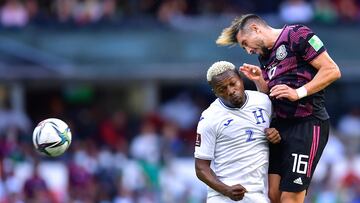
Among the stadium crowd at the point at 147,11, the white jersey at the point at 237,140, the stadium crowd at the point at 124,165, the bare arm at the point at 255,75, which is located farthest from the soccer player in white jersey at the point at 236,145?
the stadium crowd at the point at 147,11

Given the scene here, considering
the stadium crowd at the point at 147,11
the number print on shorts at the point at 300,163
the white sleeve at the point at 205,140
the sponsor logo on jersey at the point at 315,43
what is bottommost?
the number print on shorts at the point at 300,163

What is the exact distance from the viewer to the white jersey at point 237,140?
11508mm

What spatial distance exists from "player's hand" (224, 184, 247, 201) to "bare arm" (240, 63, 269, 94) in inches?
36.4

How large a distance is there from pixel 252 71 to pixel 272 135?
0.62m

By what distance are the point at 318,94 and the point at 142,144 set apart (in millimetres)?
10511

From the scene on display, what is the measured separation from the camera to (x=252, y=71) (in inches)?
460

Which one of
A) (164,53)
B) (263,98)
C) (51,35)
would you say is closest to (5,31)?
(51,35)

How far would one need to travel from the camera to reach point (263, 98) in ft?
38.2

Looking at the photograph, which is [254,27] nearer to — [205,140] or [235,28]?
[235,28]

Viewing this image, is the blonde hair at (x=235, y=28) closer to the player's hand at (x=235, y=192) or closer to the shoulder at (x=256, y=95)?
the shoulder at (x=256, y=95)

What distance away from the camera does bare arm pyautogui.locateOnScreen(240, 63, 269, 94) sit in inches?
460

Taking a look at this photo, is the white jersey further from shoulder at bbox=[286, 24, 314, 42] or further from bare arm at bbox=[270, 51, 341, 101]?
shoulder at bbox=[286, 24, 314, 42]

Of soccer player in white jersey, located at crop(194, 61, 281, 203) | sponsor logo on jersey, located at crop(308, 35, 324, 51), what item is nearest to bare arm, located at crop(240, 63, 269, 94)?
soccer player in white jersey, located at crop(194, 61, 281, 203)

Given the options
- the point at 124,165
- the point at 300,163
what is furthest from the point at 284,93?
the point at 124,165
